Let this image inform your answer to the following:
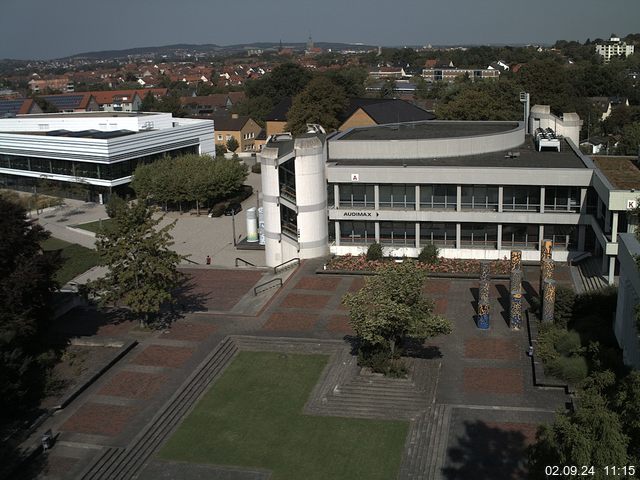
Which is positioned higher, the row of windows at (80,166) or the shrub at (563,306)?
the row of windows at (80,166)

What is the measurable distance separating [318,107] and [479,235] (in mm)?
44035

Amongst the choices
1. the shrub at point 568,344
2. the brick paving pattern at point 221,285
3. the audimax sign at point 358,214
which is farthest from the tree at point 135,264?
the shrub at point 568,344

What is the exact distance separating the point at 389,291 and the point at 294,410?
5664 millimetres

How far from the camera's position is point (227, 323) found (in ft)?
111

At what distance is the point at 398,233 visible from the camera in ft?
145

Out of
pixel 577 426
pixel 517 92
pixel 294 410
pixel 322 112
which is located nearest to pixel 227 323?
pixel 294 410

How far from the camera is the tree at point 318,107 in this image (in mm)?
→ 83375

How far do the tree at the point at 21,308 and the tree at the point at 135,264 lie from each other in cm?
235

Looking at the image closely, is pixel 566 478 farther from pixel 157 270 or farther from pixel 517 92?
pixel 517 92

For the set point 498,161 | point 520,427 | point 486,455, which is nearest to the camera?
point 486,455

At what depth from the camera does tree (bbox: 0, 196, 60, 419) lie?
25.3 meters

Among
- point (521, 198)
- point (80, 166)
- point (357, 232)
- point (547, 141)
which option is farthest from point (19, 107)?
point (521, 198)

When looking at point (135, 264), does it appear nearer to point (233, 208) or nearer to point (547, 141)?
point (547, 141)

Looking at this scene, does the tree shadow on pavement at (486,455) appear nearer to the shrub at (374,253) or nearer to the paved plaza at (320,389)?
the paved plaza at (320,389)
